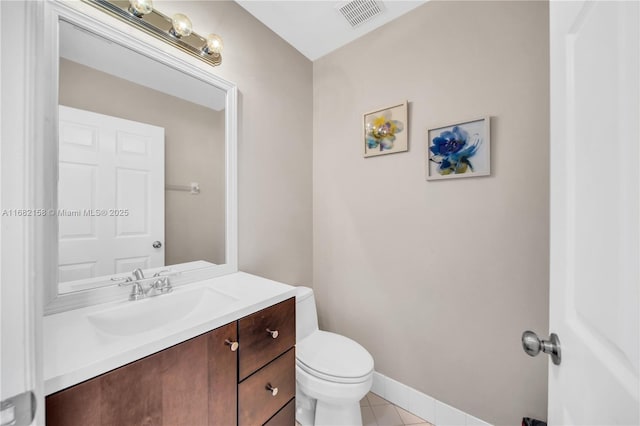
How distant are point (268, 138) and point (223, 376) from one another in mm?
1288

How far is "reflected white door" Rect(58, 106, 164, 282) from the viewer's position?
869mm

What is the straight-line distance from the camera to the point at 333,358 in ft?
4.27

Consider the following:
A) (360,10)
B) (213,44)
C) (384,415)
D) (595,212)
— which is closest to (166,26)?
(213,44)

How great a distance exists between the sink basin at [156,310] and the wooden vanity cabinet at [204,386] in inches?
7.0

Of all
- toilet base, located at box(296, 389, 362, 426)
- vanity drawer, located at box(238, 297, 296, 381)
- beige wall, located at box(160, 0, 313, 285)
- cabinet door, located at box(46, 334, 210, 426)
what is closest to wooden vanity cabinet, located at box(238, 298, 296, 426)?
vanity drawer, located at box(238, 297, 296, 381)

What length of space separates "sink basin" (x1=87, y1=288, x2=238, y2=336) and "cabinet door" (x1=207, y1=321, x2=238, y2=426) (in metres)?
0.14

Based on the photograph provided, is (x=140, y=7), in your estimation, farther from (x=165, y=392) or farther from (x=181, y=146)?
(x=165, y=392)

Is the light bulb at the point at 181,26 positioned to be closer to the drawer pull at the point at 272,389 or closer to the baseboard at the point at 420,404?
the drawer pull at the point at 272,389

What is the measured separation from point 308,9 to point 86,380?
1899 millimetres

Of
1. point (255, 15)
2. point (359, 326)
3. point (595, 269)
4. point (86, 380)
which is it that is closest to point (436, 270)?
point (359, 326)

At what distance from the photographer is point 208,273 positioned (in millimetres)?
1235

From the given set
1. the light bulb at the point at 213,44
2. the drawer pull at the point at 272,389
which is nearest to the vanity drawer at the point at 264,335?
the drawer pull at the point at 272,389

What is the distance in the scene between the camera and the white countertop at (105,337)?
0.56 metres

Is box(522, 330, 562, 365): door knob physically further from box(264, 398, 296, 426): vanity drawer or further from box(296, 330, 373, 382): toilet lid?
box(264, 398, 296, 426): vanity drawer
